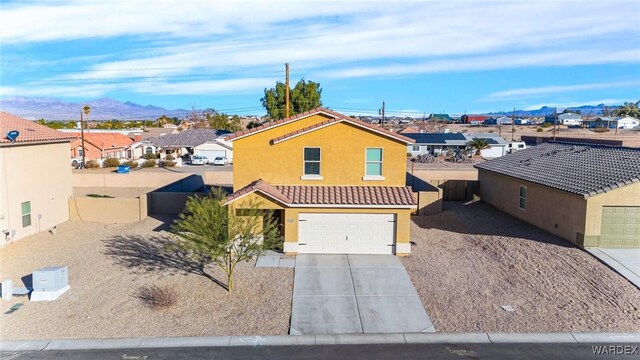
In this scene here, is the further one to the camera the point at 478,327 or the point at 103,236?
the point at 103,236

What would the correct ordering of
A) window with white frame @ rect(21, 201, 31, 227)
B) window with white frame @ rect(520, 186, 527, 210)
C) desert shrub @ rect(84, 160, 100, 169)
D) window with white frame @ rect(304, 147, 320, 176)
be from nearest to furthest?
window with white frame @ rect(304, 147, 320, 176), window with white frame @ rect(21, 201, 31, 227), window with white frame @ rect(520, 186, 527, 210), desert shrub @ rect(84, 160, 100, 169)

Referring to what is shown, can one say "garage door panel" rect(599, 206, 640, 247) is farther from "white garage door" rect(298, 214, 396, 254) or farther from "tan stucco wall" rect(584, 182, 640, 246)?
"white garage door" rect(298, 214, 396, 254)

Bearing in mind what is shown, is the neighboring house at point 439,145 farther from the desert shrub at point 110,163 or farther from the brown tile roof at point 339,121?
the brown tile roof at point 339,121

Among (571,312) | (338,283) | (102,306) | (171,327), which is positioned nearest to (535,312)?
(571,312)

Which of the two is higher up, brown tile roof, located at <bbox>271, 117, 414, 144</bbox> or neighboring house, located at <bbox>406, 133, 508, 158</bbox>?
brown tile roof, located at <bbox>271, 117, 414, 144</bbox>

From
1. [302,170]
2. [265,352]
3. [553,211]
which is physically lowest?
[265,352]

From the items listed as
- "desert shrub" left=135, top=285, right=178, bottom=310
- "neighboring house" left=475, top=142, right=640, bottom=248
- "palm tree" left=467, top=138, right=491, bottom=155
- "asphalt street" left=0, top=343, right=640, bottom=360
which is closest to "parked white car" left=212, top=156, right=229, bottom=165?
"palm tree" left=467, top=138, right=491, bottom=155

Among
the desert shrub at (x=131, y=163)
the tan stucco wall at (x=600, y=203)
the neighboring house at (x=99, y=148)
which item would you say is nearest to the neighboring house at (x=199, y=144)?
the neighboring house at (x=99, y=148)

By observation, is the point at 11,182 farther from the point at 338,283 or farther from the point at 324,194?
the point at 338,283
